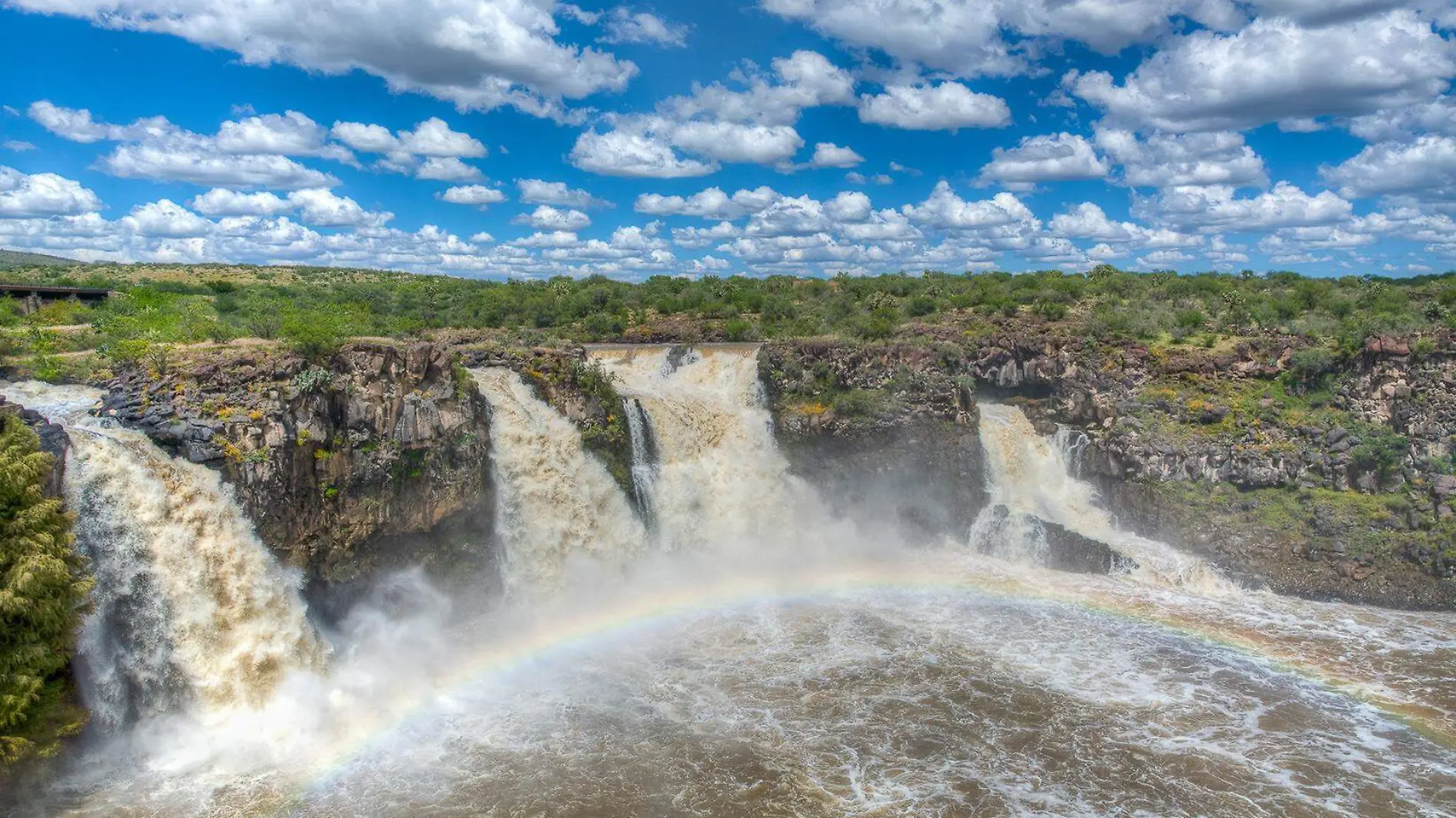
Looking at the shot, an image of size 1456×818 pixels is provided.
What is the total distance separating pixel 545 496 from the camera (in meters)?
26.1

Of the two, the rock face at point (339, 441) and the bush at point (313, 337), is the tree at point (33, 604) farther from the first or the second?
the bush at point (313, 337)

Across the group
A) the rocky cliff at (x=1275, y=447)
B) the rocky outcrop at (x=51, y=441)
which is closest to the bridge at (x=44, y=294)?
the rocky outcrop at (x=51, y=441)

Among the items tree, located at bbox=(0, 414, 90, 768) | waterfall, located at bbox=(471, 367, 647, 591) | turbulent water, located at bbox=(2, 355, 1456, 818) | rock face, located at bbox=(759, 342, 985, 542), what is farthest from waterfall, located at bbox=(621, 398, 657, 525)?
tree, located at bbox=(0, 414, 90, 768)

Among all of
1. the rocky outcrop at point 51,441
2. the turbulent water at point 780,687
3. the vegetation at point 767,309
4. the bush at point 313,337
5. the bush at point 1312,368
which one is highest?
the vegetation at point 767,309

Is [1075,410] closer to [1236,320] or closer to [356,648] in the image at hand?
[1236,320]

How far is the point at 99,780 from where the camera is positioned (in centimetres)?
1636

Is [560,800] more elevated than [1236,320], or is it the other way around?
[1236,320]

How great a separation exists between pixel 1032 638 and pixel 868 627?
15.3 ft

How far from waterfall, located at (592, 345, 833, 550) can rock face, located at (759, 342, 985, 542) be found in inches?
37.0

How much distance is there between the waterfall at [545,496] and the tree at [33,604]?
11.0m

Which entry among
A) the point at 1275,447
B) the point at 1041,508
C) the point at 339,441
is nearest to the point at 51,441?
the point at 339,441

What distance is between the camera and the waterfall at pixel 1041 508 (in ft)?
95.0

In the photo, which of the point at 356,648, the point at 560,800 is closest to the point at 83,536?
the point at 356,648

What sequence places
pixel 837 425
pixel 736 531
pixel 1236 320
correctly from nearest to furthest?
1. pixel 736 531
2. pixel 837 425
3. pixel 1236 320
